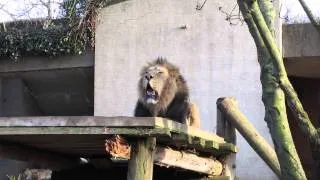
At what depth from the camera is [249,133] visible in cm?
657

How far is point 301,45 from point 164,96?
401 centimetres

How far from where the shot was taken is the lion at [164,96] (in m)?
8.57

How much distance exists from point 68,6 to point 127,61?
64.0 inches

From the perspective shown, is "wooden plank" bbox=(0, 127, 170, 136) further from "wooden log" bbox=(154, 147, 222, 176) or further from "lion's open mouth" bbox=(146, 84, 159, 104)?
"lion's open mouth" bbox=(146, 84, 159, 104)

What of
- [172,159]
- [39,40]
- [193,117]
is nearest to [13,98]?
[39,40]

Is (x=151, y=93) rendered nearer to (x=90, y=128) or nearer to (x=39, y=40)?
(x=90, y=128)

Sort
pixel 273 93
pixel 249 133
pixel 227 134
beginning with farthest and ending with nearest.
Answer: pixel 227 134, pixel 249 133, pixel 273 93

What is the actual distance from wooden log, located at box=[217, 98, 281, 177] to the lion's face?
1.74 m

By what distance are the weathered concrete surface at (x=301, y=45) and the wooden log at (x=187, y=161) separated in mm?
5239

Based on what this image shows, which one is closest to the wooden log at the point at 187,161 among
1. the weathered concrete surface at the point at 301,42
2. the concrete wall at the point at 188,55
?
the concrete wall at the point at 188,55

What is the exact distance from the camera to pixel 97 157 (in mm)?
7383

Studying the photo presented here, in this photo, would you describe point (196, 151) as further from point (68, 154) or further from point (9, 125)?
point (9, 125)

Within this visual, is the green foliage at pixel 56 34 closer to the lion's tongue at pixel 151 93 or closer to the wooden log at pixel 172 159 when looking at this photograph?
the lion's tongue at pixel 151 93

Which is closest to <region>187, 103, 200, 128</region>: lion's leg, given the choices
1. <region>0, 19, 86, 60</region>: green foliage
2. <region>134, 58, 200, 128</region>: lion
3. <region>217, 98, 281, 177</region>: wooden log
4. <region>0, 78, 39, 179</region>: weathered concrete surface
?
<region>134, 58, 200, 128</region>: lion
